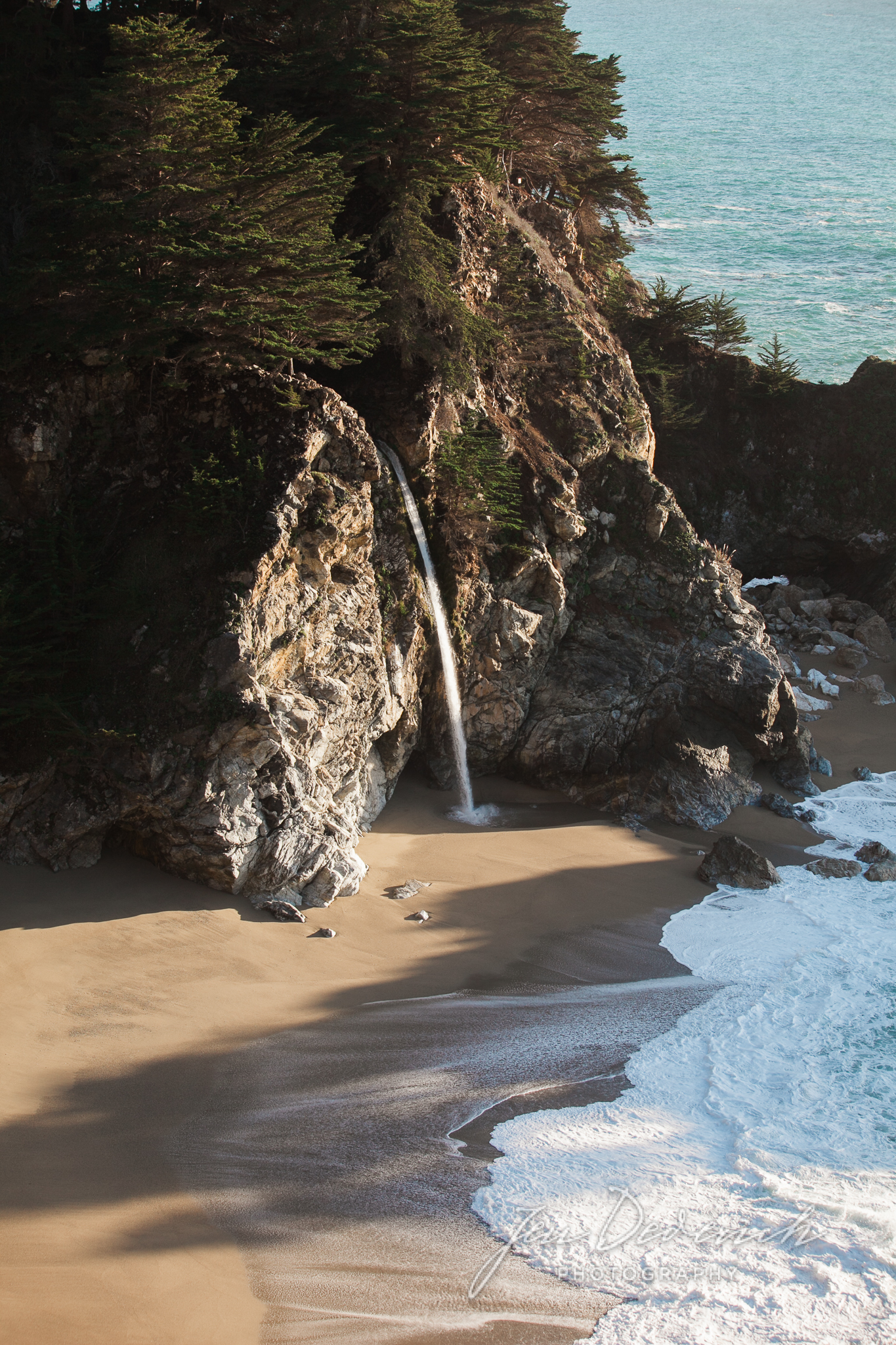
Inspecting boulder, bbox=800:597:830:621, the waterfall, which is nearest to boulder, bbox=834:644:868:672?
boulder, bbox=800:597:830:621

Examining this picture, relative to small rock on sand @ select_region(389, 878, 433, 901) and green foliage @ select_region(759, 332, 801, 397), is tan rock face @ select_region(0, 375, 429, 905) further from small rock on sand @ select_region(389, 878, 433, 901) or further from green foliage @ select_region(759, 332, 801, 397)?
green foliage @ select_region(759, 332, 801, 397)

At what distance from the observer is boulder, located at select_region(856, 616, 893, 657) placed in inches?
816

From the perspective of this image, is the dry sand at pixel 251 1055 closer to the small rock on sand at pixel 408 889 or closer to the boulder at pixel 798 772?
the small rock on sand at pixel 408 889

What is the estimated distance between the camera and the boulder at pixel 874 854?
13547mm

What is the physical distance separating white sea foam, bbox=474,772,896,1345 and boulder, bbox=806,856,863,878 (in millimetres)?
1820

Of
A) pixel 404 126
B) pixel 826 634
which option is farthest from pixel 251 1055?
pixel 826 634

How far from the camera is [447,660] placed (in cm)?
1354

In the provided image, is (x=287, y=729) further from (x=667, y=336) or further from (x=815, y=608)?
(x=667, y=336)

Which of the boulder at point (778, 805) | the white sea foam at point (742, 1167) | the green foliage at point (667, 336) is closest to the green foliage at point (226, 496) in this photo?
the white sea foam at point (742, 1167)

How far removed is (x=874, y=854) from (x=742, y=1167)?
278 inches

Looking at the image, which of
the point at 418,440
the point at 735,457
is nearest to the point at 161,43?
the point at 418,440

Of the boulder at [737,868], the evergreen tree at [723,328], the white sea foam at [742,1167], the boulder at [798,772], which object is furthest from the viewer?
the evergreen tree at [723,328]

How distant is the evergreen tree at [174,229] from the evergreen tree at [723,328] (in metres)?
15.0

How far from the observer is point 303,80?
504 inches
